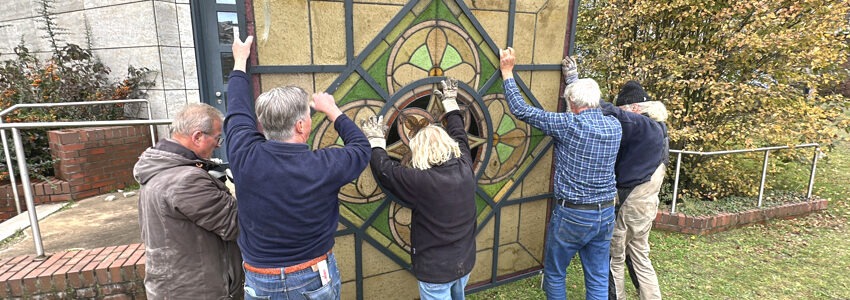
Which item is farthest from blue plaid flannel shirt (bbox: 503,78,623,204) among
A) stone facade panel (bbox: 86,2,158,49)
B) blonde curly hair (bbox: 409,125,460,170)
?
stone facade panel (bbox: 86,2,158,49)

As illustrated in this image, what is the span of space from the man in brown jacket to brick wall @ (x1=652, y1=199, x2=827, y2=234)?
4.41 meters

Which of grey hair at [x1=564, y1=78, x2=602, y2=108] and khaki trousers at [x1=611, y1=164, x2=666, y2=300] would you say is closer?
grey hair at [x1=564, y1=78, x2=602, y2=108]

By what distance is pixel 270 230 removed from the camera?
1875mm

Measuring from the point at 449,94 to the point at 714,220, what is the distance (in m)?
3.81

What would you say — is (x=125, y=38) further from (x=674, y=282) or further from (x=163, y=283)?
(x=674, y=282)

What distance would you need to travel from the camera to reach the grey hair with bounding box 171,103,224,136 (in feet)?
6.41

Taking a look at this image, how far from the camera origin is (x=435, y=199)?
2273 millimetres

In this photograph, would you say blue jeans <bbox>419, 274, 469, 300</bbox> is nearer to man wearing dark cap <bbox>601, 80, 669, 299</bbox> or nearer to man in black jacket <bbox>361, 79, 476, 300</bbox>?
man in black jacket <bbox>361, 79, 476, 300</bbox>

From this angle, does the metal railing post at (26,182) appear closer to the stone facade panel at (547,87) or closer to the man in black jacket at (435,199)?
the man in black jacket at (435,199)

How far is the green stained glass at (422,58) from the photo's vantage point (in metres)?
2.82

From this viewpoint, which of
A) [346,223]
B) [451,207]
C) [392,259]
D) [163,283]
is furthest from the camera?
[392,259]

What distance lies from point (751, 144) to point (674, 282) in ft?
7.27

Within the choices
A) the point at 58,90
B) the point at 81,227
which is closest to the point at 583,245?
the point at 81,227

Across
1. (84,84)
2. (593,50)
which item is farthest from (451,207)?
(84,84)
